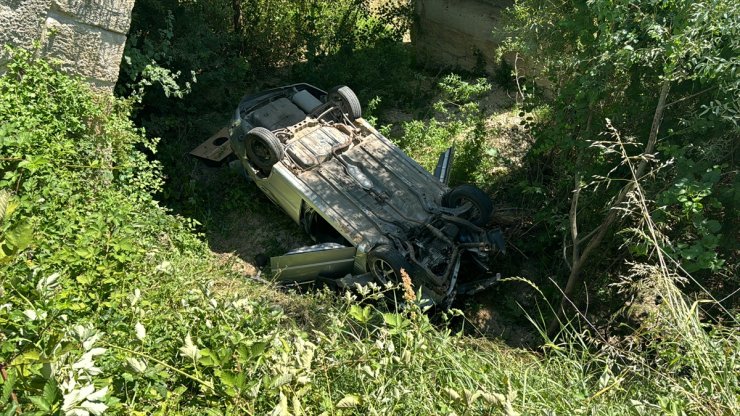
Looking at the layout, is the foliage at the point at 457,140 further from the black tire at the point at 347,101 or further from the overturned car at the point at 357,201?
the black tire at the point at 347,101

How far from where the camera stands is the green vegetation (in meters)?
3.38

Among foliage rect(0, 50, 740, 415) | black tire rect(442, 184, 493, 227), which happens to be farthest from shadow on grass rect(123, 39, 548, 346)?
foliage rect(0, 50, 740, 415)

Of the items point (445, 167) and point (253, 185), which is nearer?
point (445, 167)

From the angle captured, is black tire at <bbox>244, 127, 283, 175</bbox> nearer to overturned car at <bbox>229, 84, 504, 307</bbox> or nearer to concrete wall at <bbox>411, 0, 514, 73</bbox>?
overturned car at <bbox>229, 84, 504, 307</bbox>

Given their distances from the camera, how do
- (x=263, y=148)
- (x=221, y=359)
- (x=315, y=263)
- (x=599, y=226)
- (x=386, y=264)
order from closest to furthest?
(x=221, y=359)
(x=599, y=226)
(x=386, y=264)
(x=315, y=263)
(x=263, y=148)

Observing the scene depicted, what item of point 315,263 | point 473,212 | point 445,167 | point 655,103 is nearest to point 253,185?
point 315,263

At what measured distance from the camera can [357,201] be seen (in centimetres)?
797

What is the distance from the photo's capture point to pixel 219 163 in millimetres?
9523

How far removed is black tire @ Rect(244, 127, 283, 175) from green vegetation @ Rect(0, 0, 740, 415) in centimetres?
107

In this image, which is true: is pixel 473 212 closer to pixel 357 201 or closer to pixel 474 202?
pixel 474 202

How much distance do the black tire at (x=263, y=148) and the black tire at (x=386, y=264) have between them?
1.83m

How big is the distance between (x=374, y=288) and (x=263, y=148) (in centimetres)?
476

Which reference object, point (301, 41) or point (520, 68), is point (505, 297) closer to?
point (520, 68)

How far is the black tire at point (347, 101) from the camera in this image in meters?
9.09
